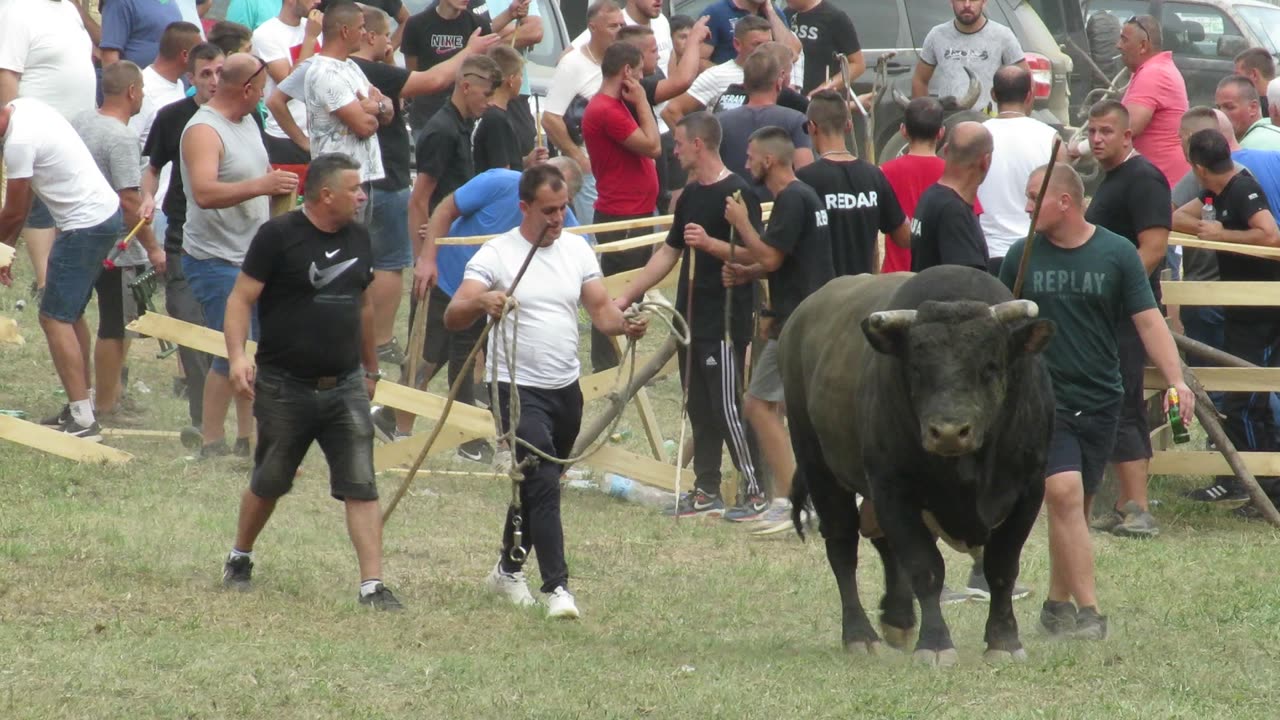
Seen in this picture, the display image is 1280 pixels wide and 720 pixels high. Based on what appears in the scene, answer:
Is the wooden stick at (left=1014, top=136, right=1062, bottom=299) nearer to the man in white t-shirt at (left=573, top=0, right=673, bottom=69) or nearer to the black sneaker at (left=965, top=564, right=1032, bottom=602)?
the black sneaker at (left=965, top=564, right=1032, bottom=602)

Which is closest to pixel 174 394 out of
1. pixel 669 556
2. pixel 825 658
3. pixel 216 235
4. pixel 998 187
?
pixel 216 235

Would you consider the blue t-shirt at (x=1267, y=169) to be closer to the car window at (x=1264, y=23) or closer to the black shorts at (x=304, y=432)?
the black shorts at (x=304, y=432)

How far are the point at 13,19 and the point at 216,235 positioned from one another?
8.29 feet

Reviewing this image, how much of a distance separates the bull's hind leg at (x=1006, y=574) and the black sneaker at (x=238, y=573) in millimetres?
3269

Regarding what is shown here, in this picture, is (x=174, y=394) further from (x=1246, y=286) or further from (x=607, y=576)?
(x=1246, y=286)

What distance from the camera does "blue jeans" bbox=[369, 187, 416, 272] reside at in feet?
39.7

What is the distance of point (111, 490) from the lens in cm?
977

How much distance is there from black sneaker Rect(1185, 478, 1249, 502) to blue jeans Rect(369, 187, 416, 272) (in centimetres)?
539

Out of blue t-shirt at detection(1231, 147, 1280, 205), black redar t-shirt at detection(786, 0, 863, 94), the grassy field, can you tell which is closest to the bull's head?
the grassy field

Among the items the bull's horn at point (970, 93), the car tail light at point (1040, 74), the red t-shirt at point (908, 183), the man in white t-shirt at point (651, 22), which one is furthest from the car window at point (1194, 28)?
the red t-shirt at point (908, 183)

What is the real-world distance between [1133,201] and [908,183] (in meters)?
1.38

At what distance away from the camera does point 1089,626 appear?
24.4ft

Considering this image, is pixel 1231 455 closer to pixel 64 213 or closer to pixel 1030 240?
pixel 1030 240

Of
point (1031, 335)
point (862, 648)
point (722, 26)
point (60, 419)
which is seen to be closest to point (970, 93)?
point (722, 26)
